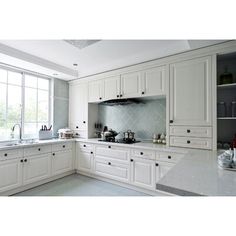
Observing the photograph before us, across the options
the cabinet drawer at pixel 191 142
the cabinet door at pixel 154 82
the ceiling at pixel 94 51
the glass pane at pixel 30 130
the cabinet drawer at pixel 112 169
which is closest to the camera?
the cabinet drawer at pixel 191 142

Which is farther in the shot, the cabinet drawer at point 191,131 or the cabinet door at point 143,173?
the cabinet door at point 143,173

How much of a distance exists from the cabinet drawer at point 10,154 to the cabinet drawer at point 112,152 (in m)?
1.37

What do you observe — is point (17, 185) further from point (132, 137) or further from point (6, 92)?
point (132, 137)

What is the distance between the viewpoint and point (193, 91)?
2193 mm

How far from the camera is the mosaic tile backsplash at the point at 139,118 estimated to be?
Result: 9.78 feet

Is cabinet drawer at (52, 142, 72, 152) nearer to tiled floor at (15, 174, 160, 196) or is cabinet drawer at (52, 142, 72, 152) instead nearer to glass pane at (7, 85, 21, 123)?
tiled floor at (15, 174, 160, 196)

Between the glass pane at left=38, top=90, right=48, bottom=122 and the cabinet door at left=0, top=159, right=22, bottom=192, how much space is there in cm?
131

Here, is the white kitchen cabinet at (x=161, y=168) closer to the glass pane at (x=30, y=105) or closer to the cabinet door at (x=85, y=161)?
the cabinet door at (x=85, y=161)

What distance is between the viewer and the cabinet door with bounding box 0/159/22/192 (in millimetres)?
2270

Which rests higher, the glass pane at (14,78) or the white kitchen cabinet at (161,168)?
the glass pane at (14,78)

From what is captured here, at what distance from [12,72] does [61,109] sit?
51.1 inches

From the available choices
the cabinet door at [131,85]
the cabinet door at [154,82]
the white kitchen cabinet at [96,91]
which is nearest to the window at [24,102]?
the white kitchen cabinet at [96,91]

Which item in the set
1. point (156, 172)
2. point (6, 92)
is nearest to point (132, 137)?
point (156, 172)

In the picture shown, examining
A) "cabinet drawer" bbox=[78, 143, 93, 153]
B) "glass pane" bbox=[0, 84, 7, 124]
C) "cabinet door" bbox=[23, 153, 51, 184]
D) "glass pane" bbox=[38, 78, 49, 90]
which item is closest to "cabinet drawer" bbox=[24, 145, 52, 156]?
"cabinet door" bbox=[23, 153, 51, 184]
